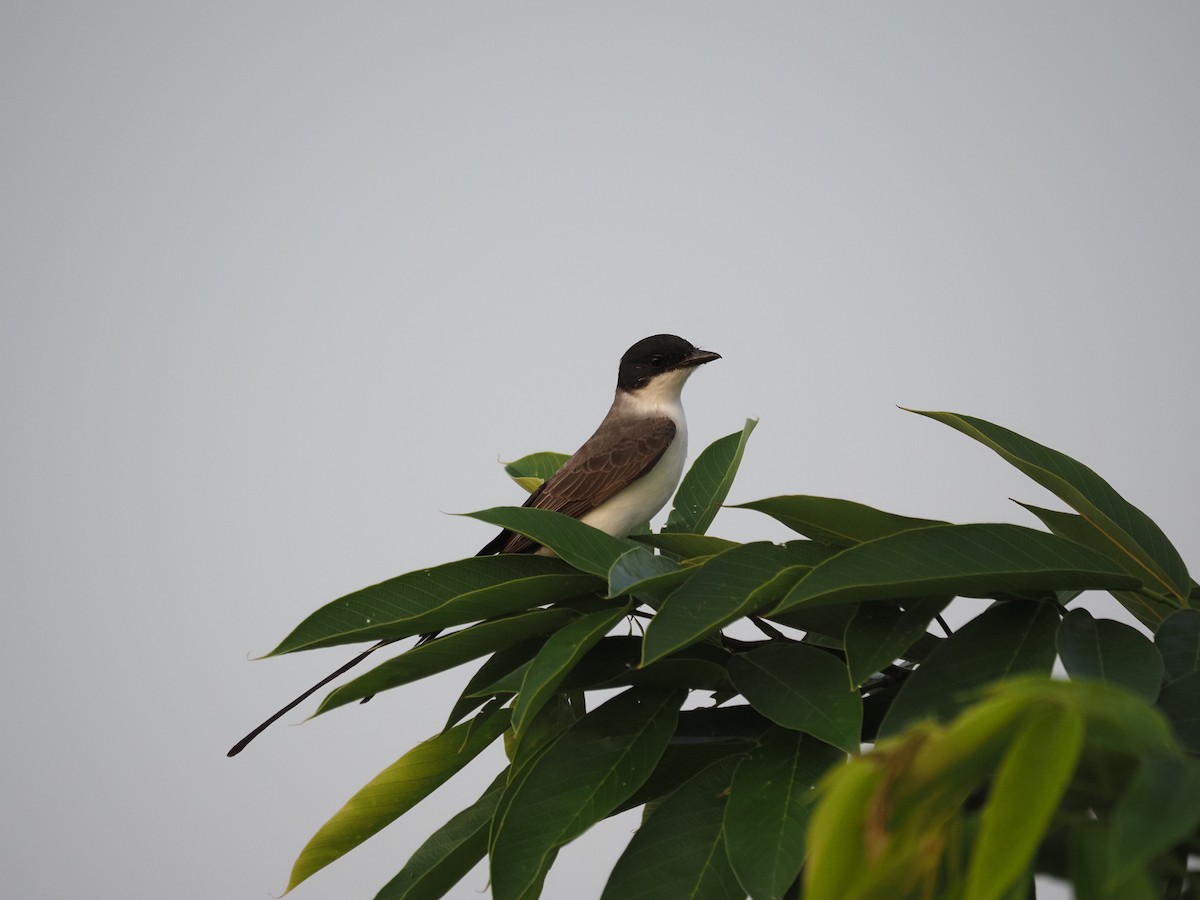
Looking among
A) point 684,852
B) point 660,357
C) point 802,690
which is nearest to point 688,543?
point 802,690

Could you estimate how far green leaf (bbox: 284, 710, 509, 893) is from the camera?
5.88 feet

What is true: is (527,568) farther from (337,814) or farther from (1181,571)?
(1181,571)

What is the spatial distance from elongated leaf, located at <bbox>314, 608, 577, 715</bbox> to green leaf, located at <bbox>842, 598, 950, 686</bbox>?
423 mm

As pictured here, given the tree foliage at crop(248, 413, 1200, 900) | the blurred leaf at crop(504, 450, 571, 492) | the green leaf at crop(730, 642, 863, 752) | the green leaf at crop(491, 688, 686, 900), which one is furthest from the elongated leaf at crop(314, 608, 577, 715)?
the blurred leaf at crop(504, 450, 571, 492)

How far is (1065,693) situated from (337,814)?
1.44 m

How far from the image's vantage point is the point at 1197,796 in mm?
612

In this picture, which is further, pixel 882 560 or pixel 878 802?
pixel 882 560

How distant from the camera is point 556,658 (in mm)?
1393

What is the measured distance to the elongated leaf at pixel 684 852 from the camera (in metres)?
1.35

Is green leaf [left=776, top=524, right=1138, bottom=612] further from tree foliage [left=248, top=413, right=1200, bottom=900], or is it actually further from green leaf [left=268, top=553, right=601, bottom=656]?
green leaf [left=268, top=553, right=601, bottom=656]

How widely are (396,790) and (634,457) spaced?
197 cm

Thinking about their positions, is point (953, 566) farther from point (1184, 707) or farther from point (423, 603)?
point (423, 603)

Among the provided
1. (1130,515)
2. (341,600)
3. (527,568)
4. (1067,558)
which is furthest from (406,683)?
(1130,515)

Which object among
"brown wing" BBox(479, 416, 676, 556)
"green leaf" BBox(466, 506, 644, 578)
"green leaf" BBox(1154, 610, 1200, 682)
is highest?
"brown wing" BBox(479, 416, 676, 556)
